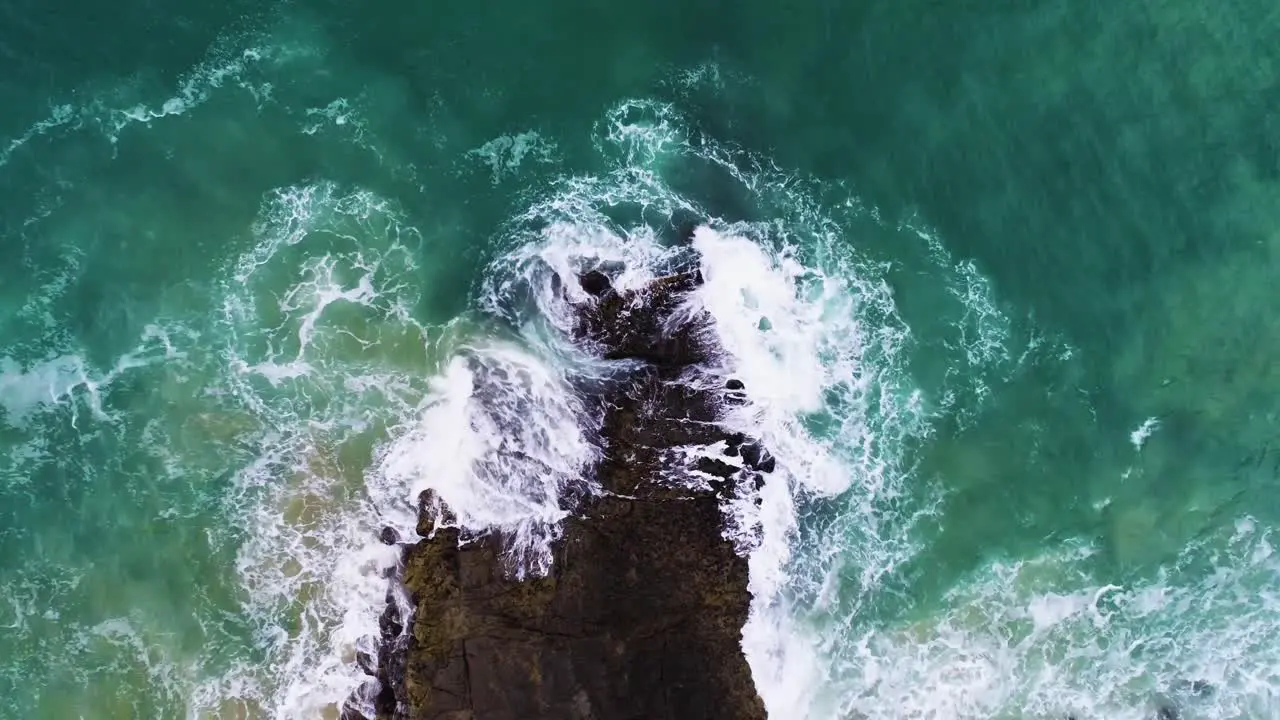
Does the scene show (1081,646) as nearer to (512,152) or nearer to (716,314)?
(716,314)

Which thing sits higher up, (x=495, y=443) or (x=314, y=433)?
(x=314, y=433)

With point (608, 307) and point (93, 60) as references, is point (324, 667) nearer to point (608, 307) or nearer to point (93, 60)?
point (608, 307)

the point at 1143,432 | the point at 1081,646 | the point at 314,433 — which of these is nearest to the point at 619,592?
the point at 314,433

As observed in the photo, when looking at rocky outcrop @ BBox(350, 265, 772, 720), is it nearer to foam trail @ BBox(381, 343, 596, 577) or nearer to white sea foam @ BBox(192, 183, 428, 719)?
foam trail @ BBox(381, 343, 596, 577)

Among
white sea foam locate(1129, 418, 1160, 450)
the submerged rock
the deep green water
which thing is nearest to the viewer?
the deep green water

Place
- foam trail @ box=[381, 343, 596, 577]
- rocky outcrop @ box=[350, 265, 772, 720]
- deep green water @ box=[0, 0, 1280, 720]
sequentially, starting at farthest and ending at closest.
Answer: deep green water @ box=[0, 0, 1280, 720] < foam trail @ box=[381, 343, 596, 577] < rocky outcrop @ box=[350, 265, 772, 720]

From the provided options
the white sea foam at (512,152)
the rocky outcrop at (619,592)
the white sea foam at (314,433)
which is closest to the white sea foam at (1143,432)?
the rocky outcrop at (619,592)

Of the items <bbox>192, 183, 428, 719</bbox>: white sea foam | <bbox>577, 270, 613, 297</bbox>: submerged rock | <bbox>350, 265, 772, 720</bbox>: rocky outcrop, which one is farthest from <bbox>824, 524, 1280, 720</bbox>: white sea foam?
<bbox>192, 183, 428, 719</bbox>: white sea foam
